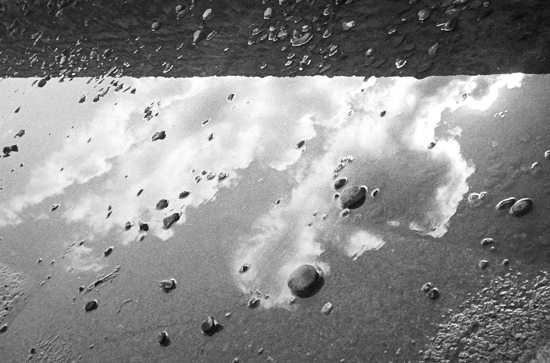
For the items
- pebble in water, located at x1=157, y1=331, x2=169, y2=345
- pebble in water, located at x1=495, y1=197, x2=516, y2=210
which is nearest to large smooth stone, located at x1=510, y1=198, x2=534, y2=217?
pebble in water, located at x1=495, y1=197, x2=516, y2=210

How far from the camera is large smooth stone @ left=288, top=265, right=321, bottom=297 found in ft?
4.25

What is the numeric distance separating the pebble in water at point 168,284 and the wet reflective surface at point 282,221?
0.01 m

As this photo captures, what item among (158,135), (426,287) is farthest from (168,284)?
(158,135)

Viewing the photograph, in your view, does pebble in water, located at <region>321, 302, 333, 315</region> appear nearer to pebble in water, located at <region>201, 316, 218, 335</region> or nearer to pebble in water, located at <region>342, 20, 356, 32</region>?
pebble in water, located at <region>201, 316, 218, 335</region>

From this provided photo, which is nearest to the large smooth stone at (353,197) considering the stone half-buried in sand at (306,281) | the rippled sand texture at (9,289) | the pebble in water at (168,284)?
the stone half-buried in sand at (306,281)

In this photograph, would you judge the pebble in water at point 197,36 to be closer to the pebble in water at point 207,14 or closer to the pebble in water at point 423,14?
the pebble in water at point 207,14

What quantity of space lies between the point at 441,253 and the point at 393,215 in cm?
20

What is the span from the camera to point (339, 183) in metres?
1.52

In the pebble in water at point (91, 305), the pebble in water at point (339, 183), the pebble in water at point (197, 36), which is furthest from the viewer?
the pebble in water at point (197, 36)

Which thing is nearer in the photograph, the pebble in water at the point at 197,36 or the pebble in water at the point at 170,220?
the pebble in water at the point at 170,220

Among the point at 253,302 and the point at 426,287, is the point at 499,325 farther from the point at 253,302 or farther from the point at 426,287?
the point at 253,302

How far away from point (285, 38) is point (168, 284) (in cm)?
133

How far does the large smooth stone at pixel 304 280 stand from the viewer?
4.25 feet

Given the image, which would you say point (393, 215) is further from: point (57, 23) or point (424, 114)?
point (57, 23)
